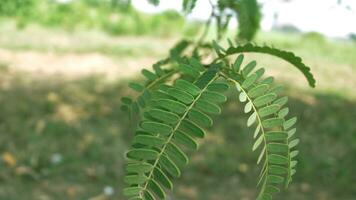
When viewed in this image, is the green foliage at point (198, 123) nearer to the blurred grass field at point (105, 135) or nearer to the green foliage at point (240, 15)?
the green foliage at point (240, 15)

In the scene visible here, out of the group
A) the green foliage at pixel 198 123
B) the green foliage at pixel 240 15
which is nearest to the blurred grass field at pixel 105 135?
the green foliage at pixel 240 15

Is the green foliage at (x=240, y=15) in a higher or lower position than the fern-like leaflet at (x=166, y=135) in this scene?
higher

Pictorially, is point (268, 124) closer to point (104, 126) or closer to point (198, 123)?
point (198, 123)

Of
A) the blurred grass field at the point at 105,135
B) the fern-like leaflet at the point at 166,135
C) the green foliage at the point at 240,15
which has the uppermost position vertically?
the blurred grass field at the point at 105,135

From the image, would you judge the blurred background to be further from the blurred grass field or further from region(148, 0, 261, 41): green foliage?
region(148, 0, 261, 41): green foliage

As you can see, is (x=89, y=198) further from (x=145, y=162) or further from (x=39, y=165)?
(x=145, y=162)

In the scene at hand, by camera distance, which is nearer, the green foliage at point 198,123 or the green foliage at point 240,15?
the green foliage at point 198,123

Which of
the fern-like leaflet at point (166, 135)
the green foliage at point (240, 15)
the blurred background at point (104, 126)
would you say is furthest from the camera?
the blurred background at point (104, 126)

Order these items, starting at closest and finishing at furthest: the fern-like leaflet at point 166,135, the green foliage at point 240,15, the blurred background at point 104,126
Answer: the fern-like leaflet at point 166,135
the green foliage at point 240,15
the blurred background at point 104,126
